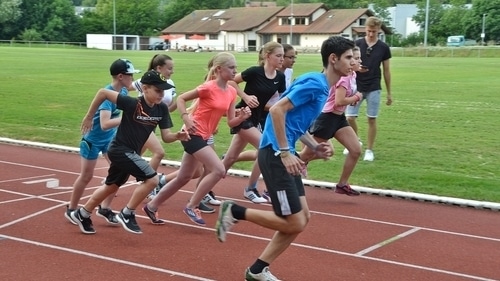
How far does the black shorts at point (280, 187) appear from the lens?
5344mm

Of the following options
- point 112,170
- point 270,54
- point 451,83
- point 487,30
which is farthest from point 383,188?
point 487,30

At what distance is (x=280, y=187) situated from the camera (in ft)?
17.5

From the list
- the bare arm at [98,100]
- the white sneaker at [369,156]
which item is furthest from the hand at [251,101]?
the white sneaker at [369,156]

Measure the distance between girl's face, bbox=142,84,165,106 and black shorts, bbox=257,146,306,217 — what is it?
5.55 feet

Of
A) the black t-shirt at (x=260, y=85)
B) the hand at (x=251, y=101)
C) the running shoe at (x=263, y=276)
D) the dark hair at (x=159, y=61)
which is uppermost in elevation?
the dark hair at (x=159, y=61)

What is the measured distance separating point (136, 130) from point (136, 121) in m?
0.10

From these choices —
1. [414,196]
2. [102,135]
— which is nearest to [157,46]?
[414,196]

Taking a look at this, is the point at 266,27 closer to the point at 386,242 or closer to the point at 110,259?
the point at 386,242

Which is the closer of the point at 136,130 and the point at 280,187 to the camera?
the point at 280,187

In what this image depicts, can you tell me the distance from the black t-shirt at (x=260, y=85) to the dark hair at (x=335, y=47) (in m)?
2.81

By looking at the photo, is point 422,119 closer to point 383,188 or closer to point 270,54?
point 383,188

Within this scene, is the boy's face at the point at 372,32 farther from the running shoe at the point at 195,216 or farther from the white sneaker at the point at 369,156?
the running shoe at the point at 195,216

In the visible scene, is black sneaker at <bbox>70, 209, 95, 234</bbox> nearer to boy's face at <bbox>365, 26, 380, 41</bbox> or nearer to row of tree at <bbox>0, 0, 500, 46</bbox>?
boy's face at <bbox>365, 26, 380, 41</bbox>

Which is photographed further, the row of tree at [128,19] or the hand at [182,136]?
the row of tree at [128,19]
